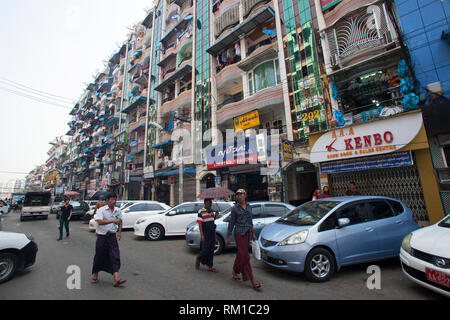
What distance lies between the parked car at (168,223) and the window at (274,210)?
2.56 metres

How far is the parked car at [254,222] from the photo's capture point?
6562mm

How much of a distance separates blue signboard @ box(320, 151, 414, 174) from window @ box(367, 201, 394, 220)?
15.2ft

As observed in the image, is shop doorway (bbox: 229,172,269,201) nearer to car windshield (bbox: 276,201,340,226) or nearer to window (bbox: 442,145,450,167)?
window (bbox: 442,145,450,167)

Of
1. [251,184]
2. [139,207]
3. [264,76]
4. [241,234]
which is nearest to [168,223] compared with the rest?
[139,207]

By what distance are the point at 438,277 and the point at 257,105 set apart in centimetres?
1247

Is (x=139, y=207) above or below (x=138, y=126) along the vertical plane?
below

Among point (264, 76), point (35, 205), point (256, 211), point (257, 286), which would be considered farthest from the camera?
point (35, 205)

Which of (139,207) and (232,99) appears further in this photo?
(232,99)

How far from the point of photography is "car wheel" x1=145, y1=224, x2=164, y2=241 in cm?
888

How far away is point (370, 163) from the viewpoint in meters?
9.29

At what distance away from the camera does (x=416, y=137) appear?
8234 mm

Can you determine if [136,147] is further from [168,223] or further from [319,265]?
[319,265]

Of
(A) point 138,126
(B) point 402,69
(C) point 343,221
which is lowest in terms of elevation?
(C) point 343,221
